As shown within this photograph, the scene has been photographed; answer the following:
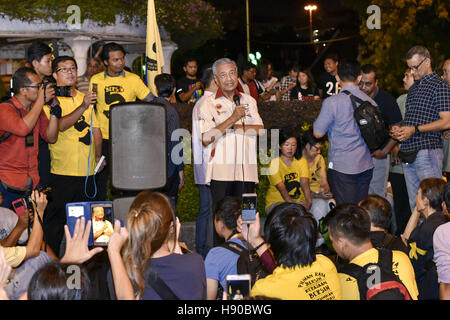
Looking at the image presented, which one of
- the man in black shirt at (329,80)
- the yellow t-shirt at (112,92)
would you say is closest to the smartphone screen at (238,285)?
the yellow t-shirt at (112,92)

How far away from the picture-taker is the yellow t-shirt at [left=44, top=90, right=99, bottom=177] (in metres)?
5.88

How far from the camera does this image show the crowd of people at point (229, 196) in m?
3.34

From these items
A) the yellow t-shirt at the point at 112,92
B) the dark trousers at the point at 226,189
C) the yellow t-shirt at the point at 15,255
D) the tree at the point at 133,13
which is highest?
the tree at the point at 133,13

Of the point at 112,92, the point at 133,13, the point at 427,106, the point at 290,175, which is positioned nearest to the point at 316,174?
the point at 290,175

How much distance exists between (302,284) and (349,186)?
2.65 metres

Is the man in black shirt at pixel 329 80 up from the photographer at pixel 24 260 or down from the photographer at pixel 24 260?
up

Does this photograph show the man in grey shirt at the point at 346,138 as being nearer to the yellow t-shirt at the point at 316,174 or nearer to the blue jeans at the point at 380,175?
the blue jeans at the point at 380,175

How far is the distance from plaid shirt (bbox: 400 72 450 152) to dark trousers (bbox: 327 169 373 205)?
52 centimetres

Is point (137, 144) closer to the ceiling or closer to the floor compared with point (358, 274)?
closer to the ceiling

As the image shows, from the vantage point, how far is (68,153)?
19.3 feet

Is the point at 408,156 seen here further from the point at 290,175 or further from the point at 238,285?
the point at 238,285

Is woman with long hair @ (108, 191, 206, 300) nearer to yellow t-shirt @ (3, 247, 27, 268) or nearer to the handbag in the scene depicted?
yellow t-shirt @ (3, 247, 27, 268)
